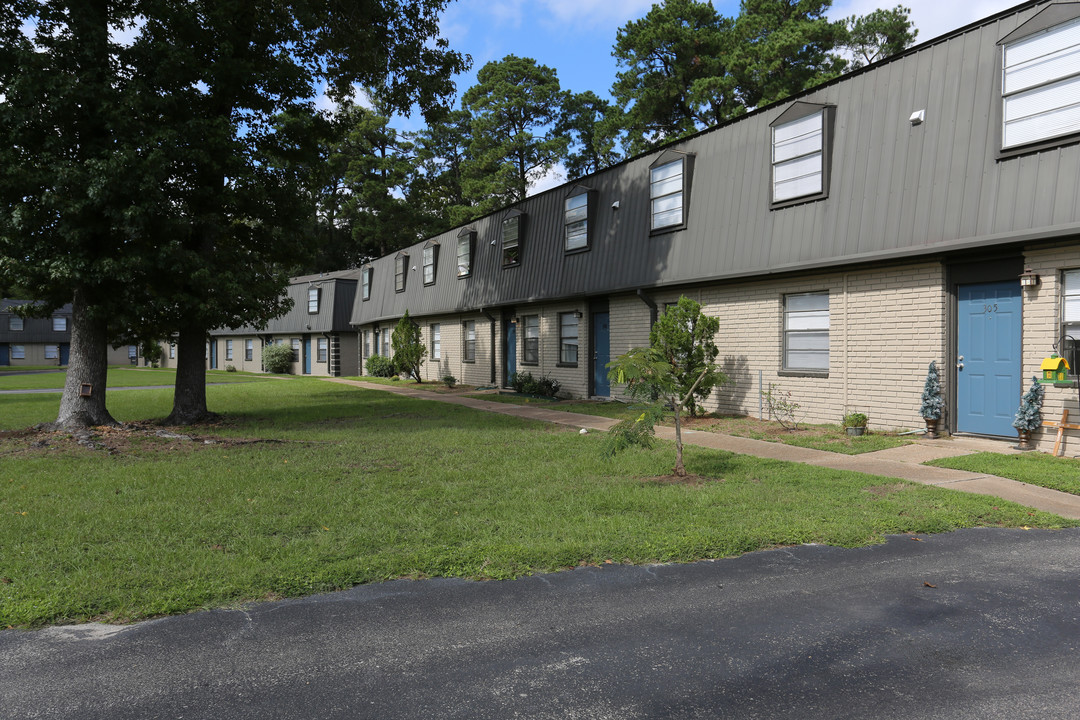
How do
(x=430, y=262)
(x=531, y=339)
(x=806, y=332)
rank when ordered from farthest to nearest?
(x=430, y=262) → (x=531, y=339) → (x=806, y=332)

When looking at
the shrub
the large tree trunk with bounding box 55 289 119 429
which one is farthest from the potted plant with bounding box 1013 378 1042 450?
the shrub

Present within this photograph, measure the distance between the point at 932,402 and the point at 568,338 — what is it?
10170mm

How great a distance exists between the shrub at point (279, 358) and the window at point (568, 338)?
1048 inches

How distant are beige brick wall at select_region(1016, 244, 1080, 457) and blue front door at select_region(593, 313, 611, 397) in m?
9.37

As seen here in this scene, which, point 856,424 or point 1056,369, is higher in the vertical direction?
point 1056,369

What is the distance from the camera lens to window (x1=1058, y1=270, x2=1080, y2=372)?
855 centimetres

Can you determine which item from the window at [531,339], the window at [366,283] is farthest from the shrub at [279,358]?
the window at [531,339]

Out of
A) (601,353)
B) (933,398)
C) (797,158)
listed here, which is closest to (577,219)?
(601,353)

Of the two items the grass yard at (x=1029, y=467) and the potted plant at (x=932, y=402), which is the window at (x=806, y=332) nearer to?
the potted plant at (x=932, y=402)

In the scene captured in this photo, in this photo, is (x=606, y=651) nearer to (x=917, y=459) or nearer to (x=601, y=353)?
(x=917, y=459)

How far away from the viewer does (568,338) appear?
18.7 metres

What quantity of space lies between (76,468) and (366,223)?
41.8 m

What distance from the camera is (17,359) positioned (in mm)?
60656

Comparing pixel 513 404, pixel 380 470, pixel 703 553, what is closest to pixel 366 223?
pixel 513 404
